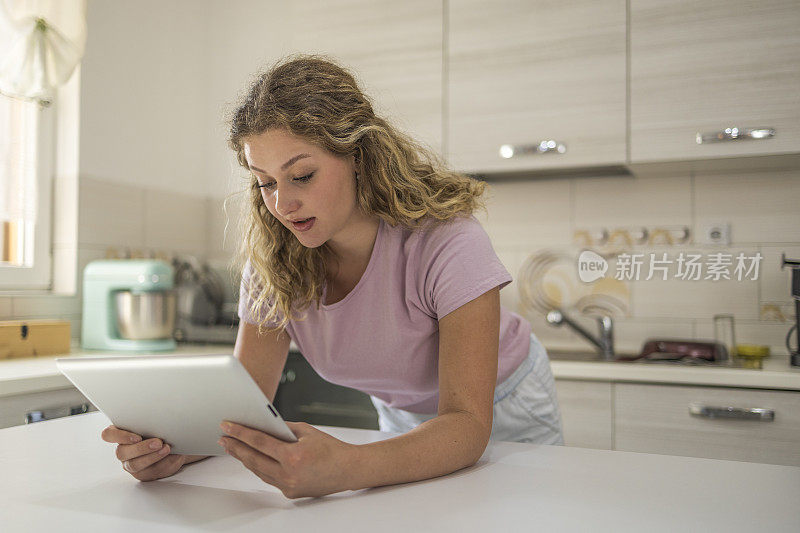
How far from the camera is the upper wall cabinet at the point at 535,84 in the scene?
212 centimetres

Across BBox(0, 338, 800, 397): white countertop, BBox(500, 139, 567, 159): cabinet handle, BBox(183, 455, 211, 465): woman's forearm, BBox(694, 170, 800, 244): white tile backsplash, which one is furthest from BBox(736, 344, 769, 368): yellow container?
BBox(183, 455, 211, 465): woman's forearm

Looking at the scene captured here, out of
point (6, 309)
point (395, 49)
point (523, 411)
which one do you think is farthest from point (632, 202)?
A: point (6, 309)

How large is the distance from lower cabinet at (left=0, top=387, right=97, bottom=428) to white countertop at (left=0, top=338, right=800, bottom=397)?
0.02 meters

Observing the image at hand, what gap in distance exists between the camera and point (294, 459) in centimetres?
68

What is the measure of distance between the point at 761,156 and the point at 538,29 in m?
0.78

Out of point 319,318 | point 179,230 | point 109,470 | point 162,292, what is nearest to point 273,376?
point 319,318

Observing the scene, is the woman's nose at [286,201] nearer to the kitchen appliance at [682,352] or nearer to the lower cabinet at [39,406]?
the lower cabinet at [39,406]

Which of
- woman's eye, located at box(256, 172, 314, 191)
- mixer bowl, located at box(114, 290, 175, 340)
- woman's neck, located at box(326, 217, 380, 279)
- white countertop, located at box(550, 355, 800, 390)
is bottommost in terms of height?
white countertop, located at box(550, 355, 800, 390)

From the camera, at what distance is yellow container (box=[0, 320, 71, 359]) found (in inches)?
73.0

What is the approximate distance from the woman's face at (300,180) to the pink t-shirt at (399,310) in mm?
117

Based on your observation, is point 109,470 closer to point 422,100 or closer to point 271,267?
point 271,267

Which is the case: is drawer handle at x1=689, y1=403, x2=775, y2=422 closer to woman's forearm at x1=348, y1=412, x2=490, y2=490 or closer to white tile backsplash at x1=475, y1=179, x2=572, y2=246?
white tile backsplash at x1=475, y1=179, x2=572, y2=246

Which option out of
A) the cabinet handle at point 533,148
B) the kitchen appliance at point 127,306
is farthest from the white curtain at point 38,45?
the cabinet handle at point 533,148

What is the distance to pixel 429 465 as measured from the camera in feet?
2.58
